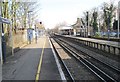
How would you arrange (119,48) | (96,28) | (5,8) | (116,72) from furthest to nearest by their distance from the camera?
(96,28), (5,8), (119,48), (116,72)

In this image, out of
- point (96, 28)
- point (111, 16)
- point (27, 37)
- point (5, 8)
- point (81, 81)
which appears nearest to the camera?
point (81, 81)

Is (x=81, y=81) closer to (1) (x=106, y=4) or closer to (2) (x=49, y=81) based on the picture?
(2) (x=49, y=81)

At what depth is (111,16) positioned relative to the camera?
99.6 meters

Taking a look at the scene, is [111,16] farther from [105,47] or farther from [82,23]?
Answer: [105,47]

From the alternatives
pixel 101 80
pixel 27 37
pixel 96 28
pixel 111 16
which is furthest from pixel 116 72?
pixel 96 28

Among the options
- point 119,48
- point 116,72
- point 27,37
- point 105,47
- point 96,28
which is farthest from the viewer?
point 96,28

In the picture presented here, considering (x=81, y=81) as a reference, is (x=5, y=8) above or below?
above

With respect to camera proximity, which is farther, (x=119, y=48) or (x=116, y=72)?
(x=119, y=48)

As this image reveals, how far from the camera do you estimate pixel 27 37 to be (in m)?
57.9

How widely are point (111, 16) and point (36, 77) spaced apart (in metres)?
89.1

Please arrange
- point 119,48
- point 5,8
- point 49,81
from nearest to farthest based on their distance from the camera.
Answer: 1. point 49,81
2. point 119,48
3. point 5,8

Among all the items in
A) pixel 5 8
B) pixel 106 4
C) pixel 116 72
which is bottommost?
pixel 116 72

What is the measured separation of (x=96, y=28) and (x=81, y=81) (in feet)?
343

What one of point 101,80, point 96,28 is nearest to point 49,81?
point 101,80
